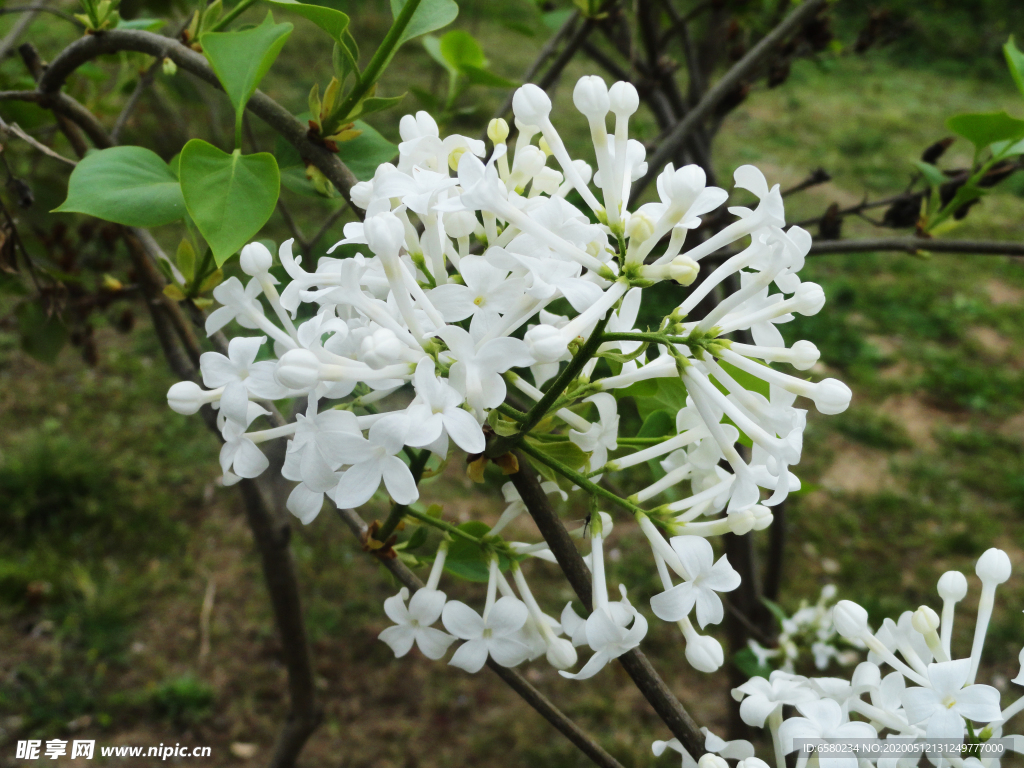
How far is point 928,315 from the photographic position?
5.44 meters

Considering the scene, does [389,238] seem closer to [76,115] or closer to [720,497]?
[720,497]

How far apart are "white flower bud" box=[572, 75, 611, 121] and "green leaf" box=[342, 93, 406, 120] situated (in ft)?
0.91

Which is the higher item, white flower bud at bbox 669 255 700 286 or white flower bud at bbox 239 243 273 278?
white flower bud at bbox 669 255 700 286

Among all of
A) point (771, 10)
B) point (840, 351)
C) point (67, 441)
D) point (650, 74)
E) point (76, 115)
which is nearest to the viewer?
point (76, 115)

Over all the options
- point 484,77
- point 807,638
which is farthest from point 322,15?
point 807,638

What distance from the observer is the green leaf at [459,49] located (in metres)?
1.60

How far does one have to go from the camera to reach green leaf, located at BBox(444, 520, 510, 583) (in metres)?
0.96

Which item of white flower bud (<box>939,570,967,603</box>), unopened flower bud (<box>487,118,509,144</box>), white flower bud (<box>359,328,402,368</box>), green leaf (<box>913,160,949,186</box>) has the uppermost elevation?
unopened flower bud (<box>487,118,509,144</box>)

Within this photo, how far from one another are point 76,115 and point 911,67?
34.0ft

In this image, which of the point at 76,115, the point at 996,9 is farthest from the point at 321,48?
the point at 996,9

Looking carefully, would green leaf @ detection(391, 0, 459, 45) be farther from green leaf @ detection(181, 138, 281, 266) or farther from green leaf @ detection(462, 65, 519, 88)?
green leaf @ detection(462, 65, 519, 88)

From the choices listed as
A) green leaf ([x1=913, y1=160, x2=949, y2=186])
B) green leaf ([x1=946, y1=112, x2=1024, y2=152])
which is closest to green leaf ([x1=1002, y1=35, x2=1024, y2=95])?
green leaf ([x1=946, y1=112, x2=1024, y2=152])

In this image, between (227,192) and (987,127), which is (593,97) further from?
(987,127)

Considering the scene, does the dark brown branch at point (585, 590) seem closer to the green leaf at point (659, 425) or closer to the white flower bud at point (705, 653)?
the white flower bud at point (705, 653)
